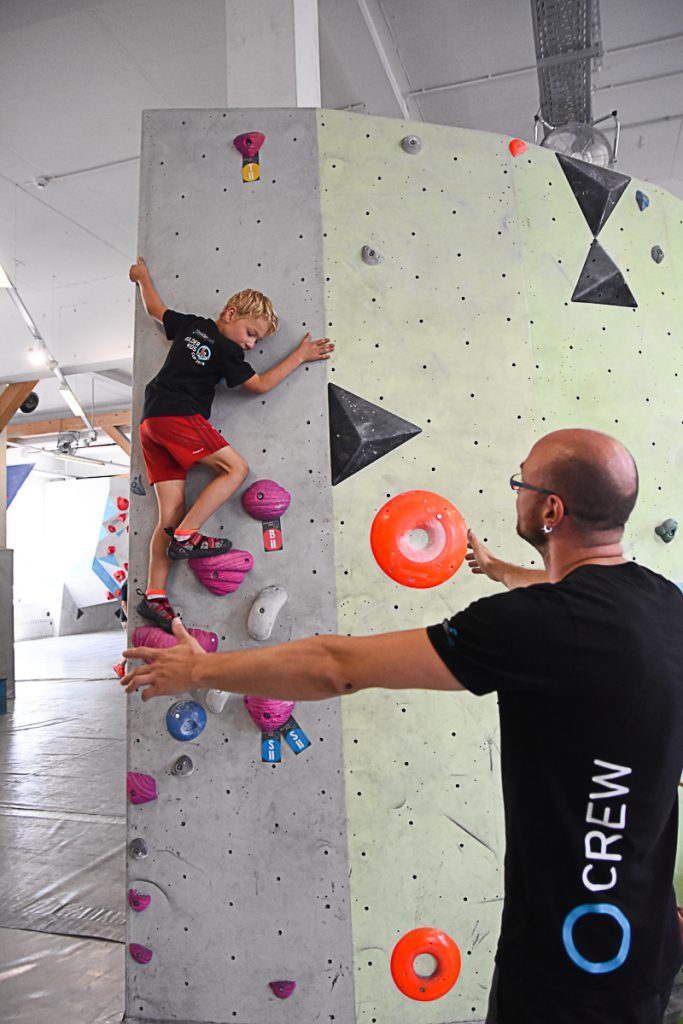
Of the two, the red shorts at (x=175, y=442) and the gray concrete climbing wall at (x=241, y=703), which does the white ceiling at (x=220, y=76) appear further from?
the red shorts at (x=175, y=442)

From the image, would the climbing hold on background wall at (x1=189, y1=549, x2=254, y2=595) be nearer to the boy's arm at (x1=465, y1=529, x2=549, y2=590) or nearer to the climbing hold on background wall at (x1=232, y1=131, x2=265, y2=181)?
the boy's arm at (x1=465, y1=529, x2=549, y2=590)

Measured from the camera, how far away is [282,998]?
1.96 meters

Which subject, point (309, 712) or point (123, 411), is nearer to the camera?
point (309, 712)

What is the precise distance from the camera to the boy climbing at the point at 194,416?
2018 mm

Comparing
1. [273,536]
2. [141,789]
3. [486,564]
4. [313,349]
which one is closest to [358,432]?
[313,349]

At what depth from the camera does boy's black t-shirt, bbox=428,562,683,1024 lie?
98cm

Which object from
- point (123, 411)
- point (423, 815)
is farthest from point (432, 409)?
point (123, 411)

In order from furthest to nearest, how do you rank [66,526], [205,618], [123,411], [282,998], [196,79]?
[66,526] → [123,411] → [196,79] → [205,618] → [282,998]

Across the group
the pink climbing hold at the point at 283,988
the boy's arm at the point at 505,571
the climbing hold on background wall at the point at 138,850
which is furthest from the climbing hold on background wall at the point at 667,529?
the climbing hold on background wall at the point at 138,850

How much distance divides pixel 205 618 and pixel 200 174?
4.50ft

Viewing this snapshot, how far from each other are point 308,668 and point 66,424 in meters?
11.2

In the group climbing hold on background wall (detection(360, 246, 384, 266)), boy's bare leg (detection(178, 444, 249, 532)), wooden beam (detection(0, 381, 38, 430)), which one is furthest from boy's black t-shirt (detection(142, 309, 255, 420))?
wooden beam (detection(0, 381, 38, 430))

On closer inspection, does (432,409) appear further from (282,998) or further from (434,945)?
(282,998)

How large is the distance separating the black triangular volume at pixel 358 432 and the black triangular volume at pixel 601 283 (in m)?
0.73
